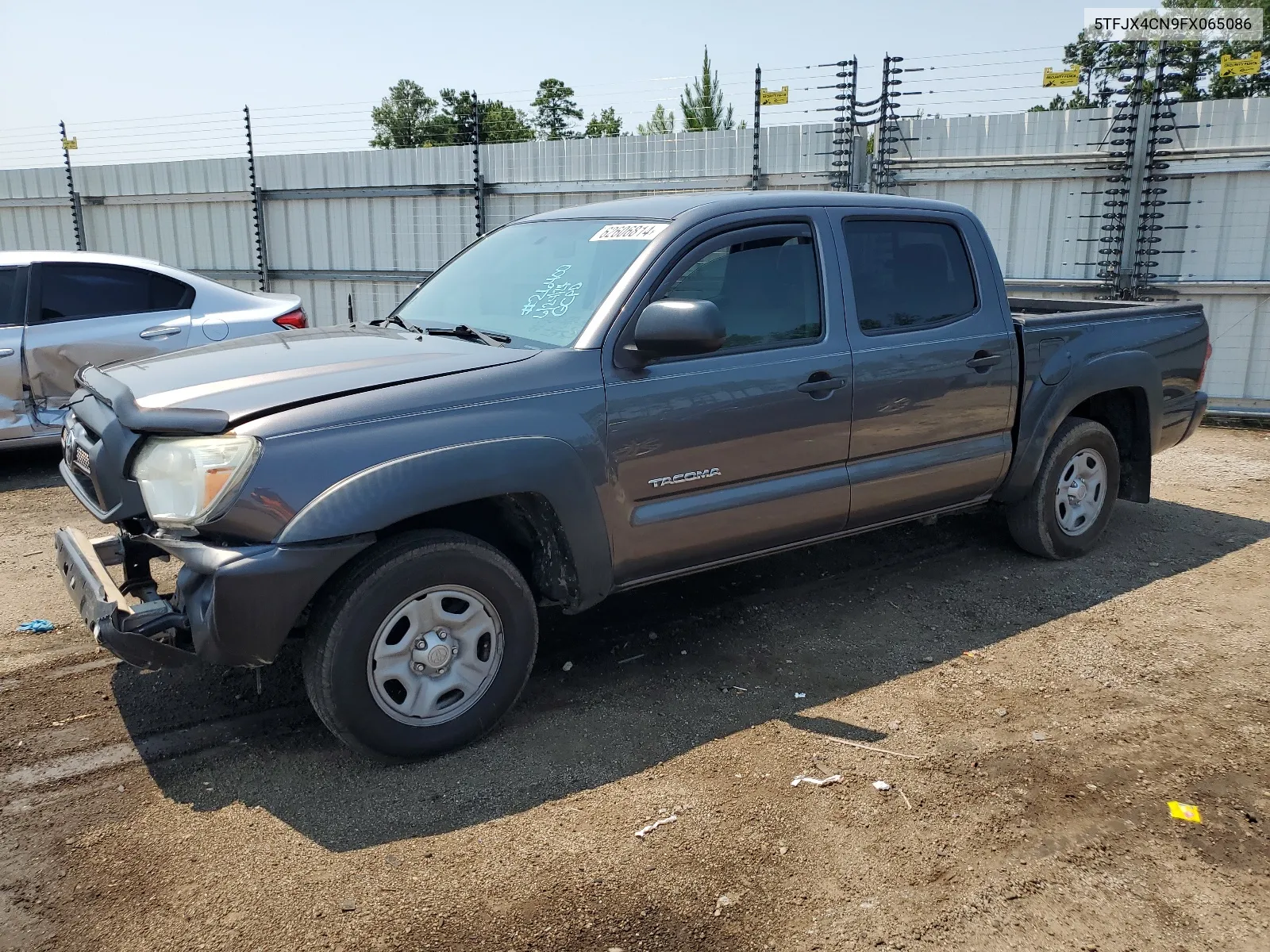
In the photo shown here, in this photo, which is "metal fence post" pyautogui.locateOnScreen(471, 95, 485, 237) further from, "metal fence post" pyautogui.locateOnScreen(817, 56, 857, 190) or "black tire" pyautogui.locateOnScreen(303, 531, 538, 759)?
"black tire" pyautogui.locateOnScreen(303, 531, 538, 759)

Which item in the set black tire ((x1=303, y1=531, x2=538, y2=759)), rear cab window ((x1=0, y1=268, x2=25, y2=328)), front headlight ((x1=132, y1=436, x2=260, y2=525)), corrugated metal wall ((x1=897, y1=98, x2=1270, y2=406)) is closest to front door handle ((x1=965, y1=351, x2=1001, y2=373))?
black tire ((x1=303, y1=531, x2=538, y2=759))

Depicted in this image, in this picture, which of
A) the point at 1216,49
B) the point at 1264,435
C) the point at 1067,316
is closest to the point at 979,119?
the point at 1264,435

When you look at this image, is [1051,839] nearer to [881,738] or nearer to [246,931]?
[881,738]

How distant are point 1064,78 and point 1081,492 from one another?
6.22m

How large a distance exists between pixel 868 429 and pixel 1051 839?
1.95 meters

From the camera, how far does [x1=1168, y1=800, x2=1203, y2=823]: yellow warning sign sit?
3.24 m

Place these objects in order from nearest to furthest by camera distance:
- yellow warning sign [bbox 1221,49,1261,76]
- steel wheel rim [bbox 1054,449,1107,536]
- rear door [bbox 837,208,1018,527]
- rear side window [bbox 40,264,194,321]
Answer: rear door [bbox 837,208,1018,527] → steel wheel rim [bbox 1054,449,1107,536] → rear side window [bbox 40,264,194,321] → yellow warning sign [bbox 1221,49,1261,76]

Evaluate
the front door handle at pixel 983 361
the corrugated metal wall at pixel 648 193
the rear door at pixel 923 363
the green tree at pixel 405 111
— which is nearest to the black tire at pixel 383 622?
the rear door at pixel 923 363

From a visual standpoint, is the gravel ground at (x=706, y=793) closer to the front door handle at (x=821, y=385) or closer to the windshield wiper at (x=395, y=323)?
the front door handle at (x=821, y=385)

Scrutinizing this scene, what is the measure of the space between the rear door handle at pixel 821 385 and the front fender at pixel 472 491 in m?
1.11

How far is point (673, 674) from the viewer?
429cm

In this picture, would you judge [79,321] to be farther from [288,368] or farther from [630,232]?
[630,232]

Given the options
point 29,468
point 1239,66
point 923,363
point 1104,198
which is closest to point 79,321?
point 29,468

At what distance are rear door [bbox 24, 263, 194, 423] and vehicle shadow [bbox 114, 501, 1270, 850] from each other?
3.77 meters
